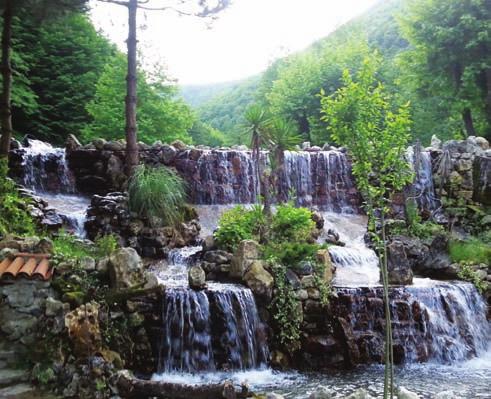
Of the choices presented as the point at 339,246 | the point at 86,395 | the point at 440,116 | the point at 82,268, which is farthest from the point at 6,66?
the point at 440,116

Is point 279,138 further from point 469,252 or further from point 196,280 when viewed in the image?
point 469,252

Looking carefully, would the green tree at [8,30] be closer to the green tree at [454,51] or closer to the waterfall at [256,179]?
the waterfall at [256,179]

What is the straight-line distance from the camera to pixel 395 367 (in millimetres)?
7164

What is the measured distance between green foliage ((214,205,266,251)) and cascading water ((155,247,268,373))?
1465 millimetres

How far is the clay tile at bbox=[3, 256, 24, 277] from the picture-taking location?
5.30m

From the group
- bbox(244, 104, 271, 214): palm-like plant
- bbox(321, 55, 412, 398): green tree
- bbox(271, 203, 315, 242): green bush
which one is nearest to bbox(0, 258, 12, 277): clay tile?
bbox(321, 55, 412, 398): green tree

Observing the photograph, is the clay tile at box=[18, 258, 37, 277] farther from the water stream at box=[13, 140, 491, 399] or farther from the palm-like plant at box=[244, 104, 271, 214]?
the palm-like plant at box=[244, 104, 271, 214]

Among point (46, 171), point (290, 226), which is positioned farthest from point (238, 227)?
point (46, 171)

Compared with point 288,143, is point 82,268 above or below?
below

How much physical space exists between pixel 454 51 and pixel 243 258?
43.8 ft

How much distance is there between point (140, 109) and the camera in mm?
17000

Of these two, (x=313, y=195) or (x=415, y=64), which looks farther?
(x=415, y=64)

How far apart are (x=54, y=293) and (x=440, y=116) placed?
18.3 metres

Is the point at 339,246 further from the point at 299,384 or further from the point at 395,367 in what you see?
the point at 299,384
